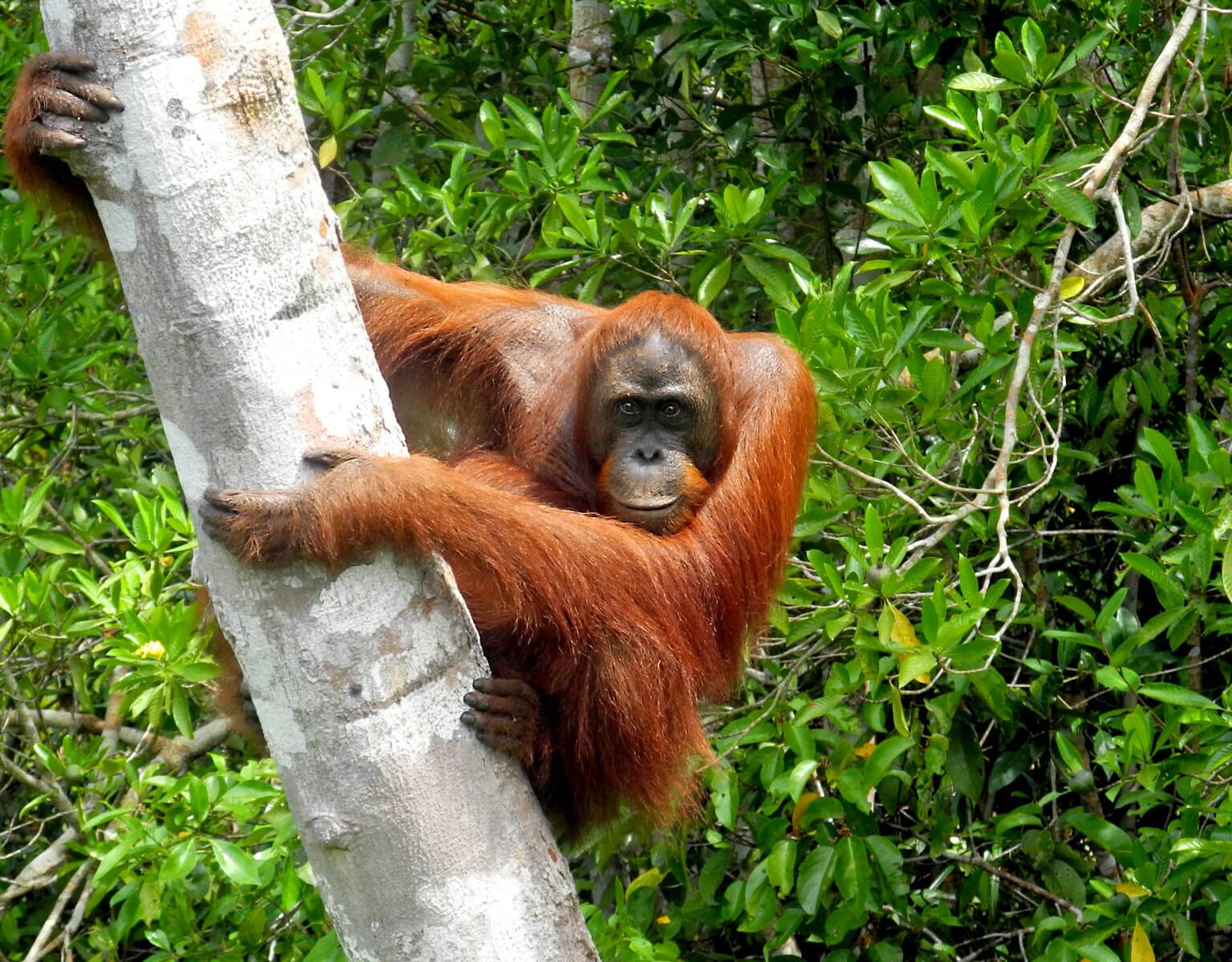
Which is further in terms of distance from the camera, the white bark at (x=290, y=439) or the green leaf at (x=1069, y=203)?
the green leaf at (x=1069, y=203)

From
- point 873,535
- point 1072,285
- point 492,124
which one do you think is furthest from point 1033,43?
point 492,124

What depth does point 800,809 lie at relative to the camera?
3754 mm

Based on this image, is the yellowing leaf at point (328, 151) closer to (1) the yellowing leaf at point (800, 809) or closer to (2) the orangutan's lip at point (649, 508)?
(2) the orangutan's lip at point (649, 508)

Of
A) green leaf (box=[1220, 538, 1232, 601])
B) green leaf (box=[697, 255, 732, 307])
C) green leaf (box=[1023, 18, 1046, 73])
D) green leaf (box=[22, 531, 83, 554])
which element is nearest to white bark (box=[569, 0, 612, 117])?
green leaf (box=[697, 255, 732, 307])

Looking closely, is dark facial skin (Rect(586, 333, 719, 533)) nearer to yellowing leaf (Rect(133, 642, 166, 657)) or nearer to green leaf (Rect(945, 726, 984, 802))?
yellowing leaf (Rect(133, 642, 166, 657))

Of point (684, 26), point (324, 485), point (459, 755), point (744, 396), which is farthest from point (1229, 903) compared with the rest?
point (684, 26)

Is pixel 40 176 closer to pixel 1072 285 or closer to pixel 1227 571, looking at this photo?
pixel 1227 571

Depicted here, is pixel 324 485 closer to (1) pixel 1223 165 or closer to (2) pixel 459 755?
(2) pixel 459 755

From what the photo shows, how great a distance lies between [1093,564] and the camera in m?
4.97

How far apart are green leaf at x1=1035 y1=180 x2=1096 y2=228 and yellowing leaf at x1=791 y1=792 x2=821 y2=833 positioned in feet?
5.34

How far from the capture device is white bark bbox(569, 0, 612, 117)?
207 inches

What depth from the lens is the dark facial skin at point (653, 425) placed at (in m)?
3.27

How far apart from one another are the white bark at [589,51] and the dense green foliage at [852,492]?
0.10 m

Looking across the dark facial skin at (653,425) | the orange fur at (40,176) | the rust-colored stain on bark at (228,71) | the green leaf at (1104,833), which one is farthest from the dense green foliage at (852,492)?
the rust-colored stain on bark at (228,71)
